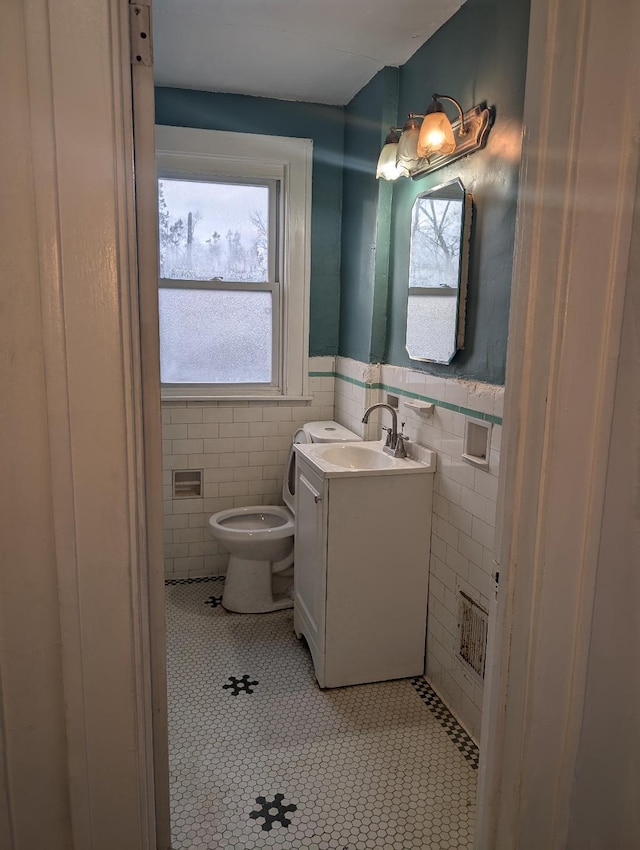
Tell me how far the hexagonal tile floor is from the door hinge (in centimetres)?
188

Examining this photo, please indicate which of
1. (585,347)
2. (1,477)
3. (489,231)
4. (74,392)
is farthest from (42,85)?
(489,231)

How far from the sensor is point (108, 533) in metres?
0.87

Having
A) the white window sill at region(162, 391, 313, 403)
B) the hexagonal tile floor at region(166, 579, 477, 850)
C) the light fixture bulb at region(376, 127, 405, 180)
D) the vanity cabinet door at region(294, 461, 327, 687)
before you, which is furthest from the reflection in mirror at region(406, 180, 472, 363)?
the hexagonal tile floor at region(166, 579, 477, 850)

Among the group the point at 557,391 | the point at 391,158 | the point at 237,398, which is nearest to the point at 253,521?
the point at 237,398

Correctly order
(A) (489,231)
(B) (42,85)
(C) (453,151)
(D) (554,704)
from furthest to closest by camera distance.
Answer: (C) (453,151) < (A) (489,231) < (D) (554,704) < (B) (42,85)

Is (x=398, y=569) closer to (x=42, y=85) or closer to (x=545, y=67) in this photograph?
(x=545, y=67)

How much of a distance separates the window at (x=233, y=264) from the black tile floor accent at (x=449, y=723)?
1.69 metres

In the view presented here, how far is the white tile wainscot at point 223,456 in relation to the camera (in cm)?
330

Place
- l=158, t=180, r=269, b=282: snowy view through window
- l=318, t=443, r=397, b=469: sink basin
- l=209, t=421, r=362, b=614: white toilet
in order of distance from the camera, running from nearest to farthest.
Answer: l=318, t=443, r=397, b=469: sink basin
l=209, t=421, r=362, b=614: white toilet
l=158, t=180, r=269, b=282: snowy view through window

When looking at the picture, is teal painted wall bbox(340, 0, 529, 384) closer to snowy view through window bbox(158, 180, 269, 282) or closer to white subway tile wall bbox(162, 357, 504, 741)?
white subway tile wall bbox(162, 357, 504, 741)

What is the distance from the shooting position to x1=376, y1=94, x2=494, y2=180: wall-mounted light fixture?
1987 millimetres

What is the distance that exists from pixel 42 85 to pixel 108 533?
612 millimetres

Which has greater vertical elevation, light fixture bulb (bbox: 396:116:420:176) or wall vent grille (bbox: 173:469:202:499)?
light fixture bulb (bbox: 396:116:420:176)

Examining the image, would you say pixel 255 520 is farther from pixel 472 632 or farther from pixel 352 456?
pixel 472 632
